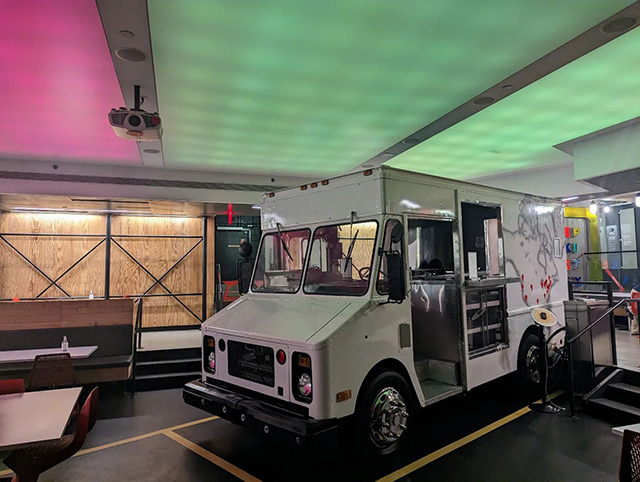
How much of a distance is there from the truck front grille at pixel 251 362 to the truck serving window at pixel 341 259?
2.63ft

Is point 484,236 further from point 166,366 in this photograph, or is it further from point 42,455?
point 166,366

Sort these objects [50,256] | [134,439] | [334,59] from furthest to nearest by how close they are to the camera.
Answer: [50,256] → [134,439] → [334,59]

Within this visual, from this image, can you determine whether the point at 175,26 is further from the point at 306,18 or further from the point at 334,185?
the point at 334,185

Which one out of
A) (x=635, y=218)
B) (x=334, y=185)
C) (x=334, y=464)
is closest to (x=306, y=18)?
(x=334, y=185)

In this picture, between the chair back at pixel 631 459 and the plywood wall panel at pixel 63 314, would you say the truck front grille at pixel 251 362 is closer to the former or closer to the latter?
the chair back at pixel 631 459

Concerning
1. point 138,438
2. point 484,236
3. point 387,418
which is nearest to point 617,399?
point 484,236

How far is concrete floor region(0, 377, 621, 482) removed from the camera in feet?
12.4

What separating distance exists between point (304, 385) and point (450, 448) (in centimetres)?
187

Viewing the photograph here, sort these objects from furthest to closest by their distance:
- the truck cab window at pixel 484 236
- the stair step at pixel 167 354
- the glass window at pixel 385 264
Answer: the stair step at pixel 167 354 < the truck cab window at pixel 484 236 < the glass window at pixel 385 264

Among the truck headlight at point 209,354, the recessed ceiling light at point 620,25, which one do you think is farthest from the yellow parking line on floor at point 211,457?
the recessed ceiling light at point 620,25

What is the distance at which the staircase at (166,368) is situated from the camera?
6805 mm

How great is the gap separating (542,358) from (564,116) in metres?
3.52

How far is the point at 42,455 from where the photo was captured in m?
3.17

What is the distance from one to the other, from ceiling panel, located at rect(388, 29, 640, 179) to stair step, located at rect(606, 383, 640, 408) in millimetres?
3689
